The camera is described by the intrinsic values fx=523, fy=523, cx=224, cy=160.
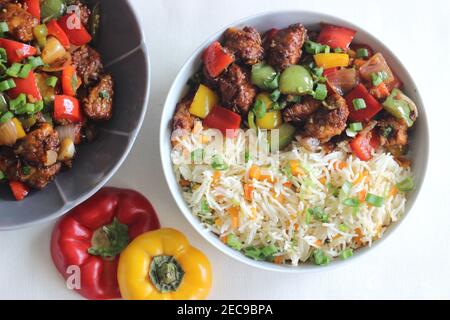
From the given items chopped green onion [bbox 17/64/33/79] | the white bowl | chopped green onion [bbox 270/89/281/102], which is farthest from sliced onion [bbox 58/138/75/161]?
chopped green onion [bbox 270/89/281/102]

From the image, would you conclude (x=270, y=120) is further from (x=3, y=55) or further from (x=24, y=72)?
(x=3, y=55)

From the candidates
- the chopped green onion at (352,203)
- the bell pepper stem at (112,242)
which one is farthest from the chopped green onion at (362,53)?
the bell pepper stem at (112,242)

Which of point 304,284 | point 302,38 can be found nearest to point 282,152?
point 302,38

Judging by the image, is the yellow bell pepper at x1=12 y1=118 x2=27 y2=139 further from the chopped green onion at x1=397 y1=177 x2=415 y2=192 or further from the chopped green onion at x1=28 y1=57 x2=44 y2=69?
the chopped green onion at x1=397 y1=177 x2=415 y2=192

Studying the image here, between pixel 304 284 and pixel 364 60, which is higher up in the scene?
pixel 364 60

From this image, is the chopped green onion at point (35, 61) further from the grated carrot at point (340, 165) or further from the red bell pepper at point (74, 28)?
the grated carrot at point (340, 165)

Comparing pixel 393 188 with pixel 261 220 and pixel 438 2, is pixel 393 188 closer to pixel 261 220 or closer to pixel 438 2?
pixel 261 220
